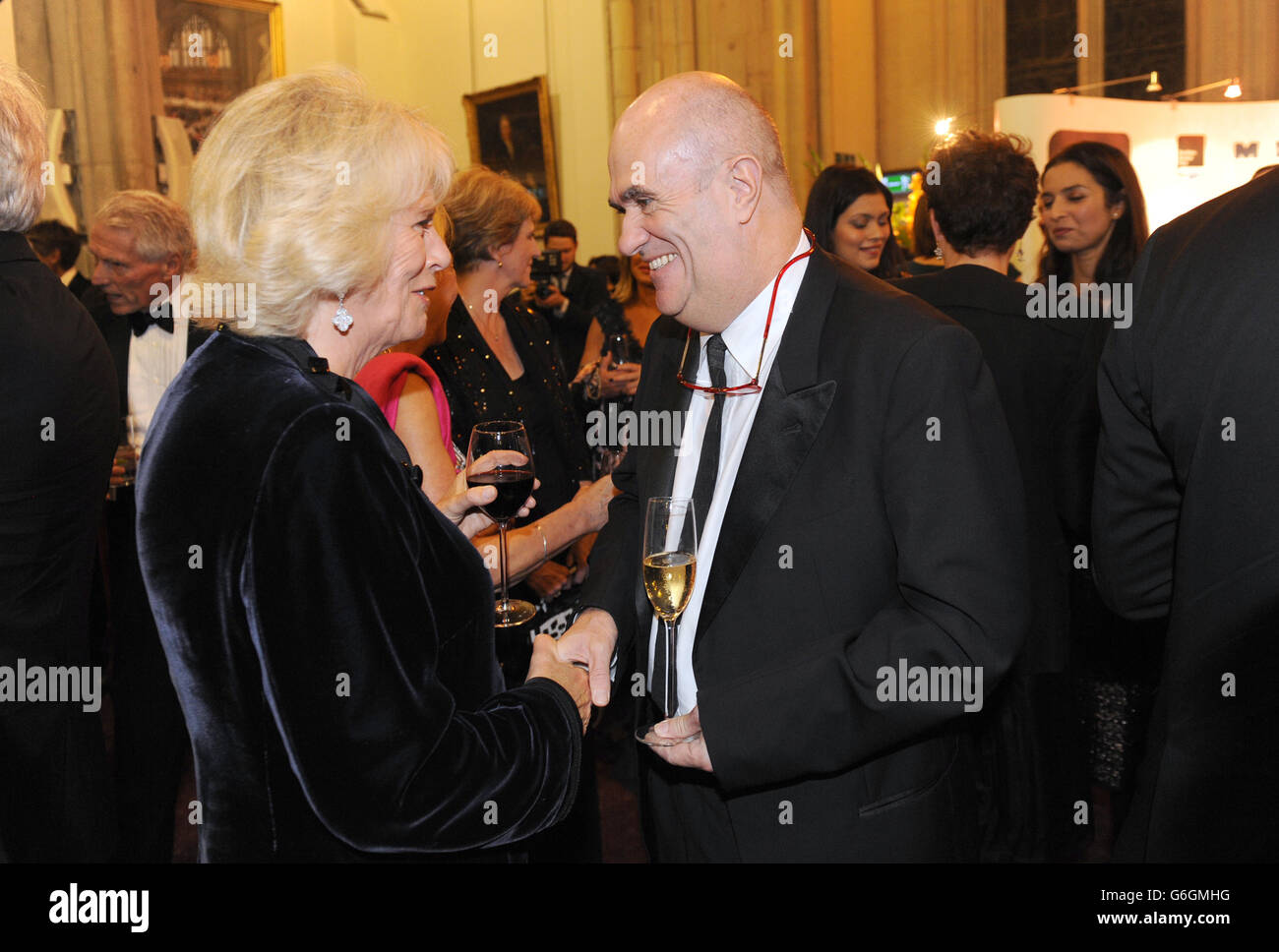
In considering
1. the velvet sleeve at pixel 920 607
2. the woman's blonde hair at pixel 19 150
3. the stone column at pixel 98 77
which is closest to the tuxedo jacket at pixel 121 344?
the woman's blonde hair at pixel 19 150

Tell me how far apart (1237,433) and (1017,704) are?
1958mm

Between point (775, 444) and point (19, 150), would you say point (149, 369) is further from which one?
point (775, 444)

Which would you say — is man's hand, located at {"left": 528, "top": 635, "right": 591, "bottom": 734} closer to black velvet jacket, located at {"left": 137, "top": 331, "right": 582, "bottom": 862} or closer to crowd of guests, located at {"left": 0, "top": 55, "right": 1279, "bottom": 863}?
crowd of guests, located at {"left": 0, "top": 55, "right": 1279, "bottom": 863}

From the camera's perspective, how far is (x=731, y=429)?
1.77 metres

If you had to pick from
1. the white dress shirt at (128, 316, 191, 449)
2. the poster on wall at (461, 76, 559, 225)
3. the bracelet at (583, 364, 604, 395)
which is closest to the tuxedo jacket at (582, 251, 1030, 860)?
the bracelet at (583, 364, 604, 395)

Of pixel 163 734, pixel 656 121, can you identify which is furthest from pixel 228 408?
pixel 163 734

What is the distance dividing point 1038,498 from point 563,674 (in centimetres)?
178

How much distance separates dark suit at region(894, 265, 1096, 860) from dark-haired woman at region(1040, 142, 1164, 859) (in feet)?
0.18

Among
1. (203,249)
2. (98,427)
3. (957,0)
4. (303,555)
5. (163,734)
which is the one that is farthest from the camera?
(957,0)

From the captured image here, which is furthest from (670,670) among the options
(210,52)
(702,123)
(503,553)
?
(210,52)

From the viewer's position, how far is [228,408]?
53.8 inches

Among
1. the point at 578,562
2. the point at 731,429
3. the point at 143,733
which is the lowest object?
the point at 143,733
